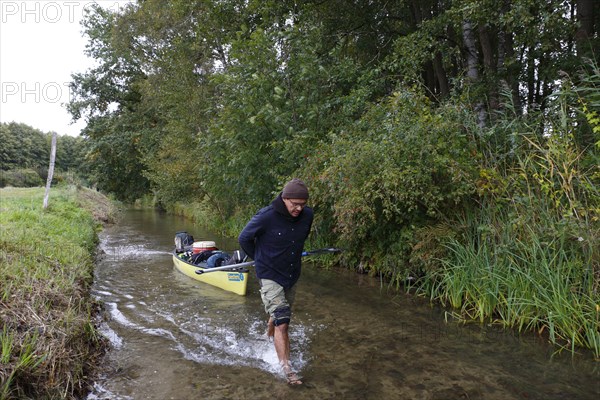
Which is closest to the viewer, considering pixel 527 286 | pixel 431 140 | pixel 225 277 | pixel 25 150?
pixel 527 286

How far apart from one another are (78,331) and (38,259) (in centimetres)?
260

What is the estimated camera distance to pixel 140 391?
4246 millimetres

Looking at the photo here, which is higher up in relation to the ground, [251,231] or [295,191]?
[295,191]

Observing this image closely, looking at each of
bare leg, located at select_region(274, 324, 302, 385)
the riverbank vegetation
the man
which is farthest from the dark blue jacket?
the riverbank vegetation

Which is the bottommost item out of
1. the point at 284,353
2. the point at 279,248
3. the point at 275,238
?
the point at 284,353

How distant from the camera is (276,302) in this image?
4.58m

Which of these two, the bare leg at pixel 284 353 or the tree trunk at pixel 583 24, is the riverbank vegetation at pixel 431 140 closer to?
the tree trunk at pixel 583 24

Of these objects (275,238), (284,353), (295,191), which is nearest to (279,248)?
(275,238)

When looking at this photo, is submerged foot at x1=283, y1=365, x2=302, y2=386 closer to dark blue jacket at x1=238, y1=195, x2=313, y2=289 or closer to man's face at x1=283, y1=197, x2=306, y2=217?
dark blue jacket at x1=238, y1=195, x2=313, y2=289

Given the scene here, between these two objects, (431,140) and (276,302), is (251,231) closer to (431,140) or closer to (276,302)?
(276,302)

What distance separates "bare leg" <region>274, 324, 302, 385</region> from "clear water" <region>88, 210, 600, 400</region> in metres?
0.11

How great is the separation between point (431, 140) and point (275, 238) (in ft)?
12.6

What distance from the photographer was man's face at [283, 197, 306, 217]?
4477 mm

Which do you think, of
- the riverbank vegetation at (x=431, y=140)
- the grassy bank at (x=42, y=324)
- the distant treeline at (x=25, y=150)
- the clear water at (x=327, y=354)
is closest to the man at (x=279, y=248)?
the clear water at (x=327, y=354)
